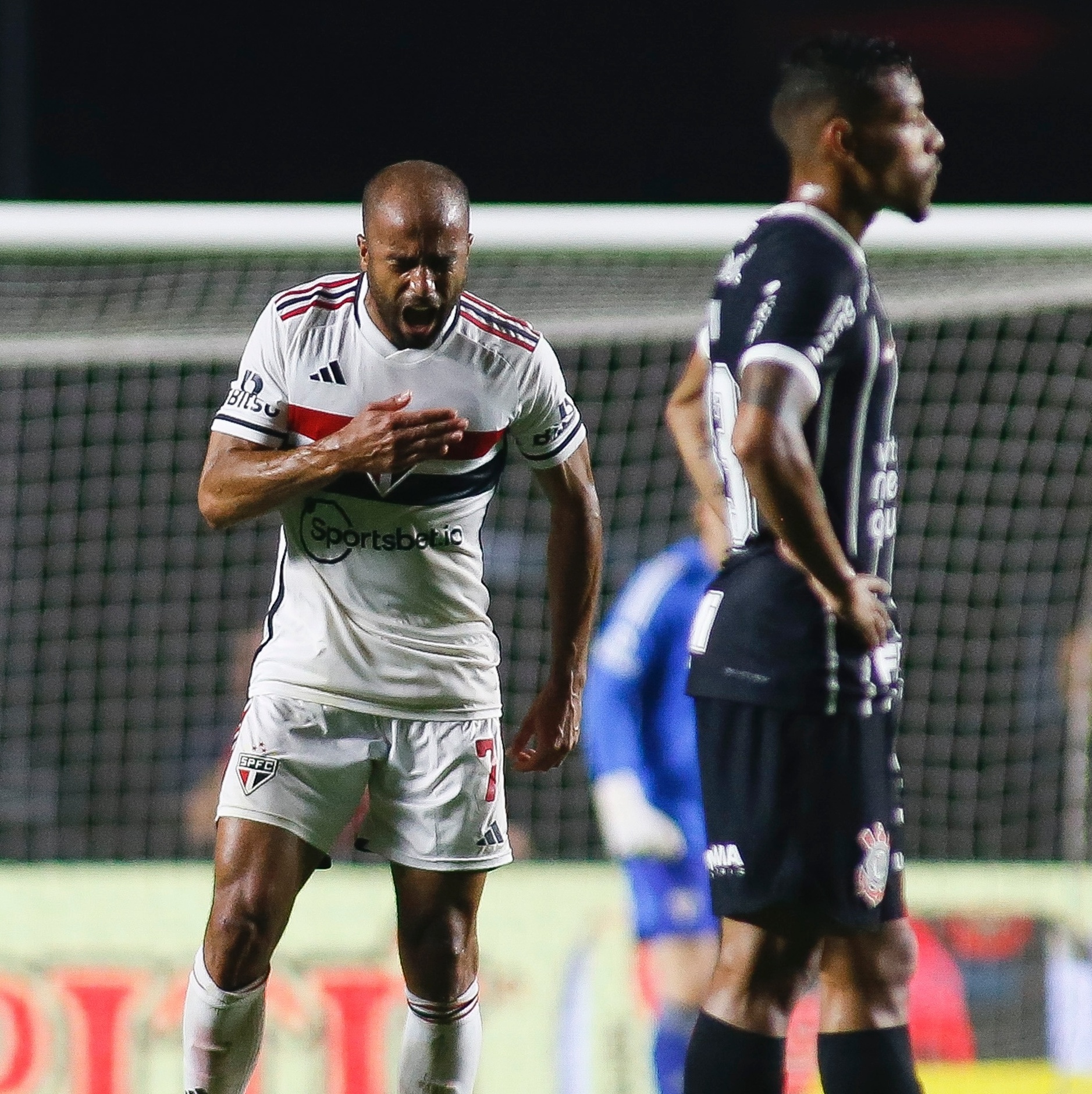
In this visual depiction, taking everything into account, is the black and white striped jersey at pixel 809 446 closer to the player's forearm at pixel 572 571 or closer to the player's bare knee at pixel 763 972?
the player's bare knee at pixel 763 972

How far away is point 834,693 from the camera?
2.57 metres

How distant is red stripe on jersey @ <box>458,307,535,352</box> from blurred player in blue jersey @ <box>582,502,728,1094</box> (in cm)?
90

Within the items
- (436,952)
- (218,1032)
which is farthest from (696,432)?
(218,1032)

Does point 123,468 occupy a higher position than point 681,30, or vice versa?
point 681,30

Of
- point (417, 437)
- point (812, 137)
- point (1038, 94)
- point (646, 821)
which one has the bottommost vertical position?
point (646, 821)

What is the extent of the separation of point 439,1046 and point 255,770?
59 cm

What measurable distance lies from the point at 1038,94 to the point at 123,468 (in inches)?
365

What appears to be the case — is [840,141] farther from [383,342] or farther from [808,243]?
[383,342]

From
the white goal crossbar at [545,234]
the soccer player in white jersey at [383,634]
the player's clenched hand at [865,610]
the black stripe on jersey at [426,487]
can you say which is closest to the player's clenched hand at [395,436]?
the soccer player in white jersey at [383,634]

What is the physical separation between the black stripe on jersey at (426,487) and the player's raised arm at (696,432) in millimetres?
371

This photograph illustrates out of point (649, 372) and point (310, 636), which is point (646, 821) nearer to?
point (310, 636)

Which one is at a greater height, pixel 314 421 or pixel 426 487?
pixel 314 421

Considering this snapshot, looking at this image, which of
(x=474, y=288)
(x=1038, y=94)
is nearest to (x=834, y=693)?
(x=474, y=288)

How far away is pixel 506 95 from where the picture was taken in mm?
14047
